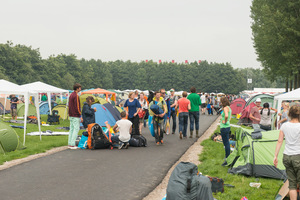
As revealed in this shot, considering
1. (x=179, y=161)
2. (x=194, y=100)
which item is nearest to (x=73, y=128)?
(x=179, y=161)

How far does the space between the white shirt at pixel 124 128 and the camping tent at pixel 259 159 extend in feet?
13.8

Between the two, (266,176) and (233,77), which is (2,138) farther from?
(233,77)

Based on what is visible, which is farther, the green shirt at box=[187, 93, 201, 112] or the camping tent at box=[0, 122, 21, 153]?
the green shirt at box=[187, 93, 201, 112]

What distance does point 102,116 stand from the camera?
18.1 m

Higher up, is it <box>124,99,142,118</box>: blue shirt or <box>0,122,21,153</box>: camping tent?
<box>124,99,142,118</box>: blue shirt

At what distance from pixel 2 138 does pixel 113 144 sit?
11.3ft

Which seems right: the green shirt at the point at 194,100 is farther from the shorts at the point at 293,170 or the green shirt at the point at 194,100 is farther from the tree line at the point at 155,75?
the tree line at the point at 155,75

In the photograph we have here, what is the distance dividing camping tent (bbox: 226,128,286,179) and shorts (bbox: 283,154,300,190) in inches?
86.2

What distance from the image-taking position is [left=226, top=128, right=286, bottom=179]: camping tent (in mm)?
7723

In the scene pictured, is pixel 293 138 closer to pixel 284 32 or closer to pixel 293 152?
pixel 293 152

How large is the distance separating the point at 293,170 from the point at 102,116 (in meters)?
13.4

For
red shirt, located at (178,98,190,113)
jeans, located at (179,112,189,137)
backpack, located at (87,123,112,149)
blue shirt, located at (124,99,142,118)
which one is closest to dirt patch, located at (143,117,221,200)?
jeans, located at (179,112,189,137)

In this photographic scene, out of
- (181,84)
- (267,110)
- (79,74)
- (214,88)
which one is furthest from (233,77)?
(267,110)

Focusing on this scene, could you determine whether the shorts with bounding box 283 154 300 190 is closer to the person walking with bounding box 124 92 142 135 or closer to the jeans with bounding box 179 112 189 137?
the person walking with bounding box 124 92 142 135
